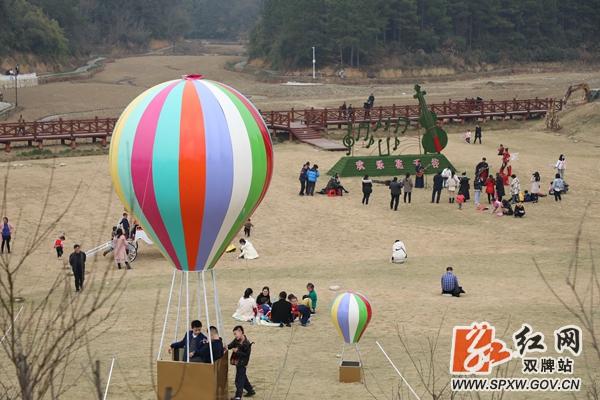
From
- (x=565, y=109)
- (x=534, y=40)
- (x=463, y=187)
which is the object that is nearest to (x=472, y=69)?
(x=534, y=40)

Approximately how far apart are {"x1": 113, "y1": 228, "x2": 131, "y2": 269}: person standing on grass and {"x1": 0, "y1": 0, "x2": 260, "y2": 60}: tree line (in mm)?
63168

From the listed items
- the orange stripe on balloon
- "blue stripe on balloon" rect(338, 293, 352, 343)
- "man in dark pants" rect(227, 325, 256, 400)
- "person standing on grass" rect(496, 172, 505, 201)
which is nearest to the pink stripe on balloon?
the orange stripe on balloon

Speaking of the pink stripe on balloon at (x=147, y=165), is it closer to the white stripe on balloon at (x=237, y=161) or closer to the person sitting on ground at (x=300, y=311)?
the white stripe on balloon at (x=237, y=161)

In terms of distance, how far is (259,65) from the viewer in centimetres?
10219

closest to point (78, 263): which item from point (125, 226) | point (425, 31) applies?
point (125, 226)

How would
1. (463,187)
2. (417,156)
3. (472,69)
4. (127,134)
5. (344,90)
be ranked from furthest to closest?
(472,69)
(344,90)
(417,156)
(463,187)
(127,134)

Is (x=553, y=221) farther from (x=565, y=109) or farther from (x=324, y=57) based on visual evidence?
(x=324, y=57)

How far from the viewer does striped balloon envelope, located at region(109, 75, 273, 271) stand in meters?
16.1

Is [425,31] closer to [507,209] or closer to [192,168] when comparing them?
[507,209]

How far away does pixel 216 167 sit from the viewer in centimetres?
1617

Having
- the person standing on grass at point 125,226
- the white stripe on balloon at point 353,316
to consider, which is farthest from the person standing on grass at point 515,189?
the white stripe on balloon at point 353,316

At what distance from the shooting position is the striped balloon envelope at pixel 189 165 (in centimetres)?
1611

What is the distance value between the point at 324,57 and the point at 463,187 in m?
59.5

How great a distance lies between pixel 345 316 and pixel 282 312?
109 inches
